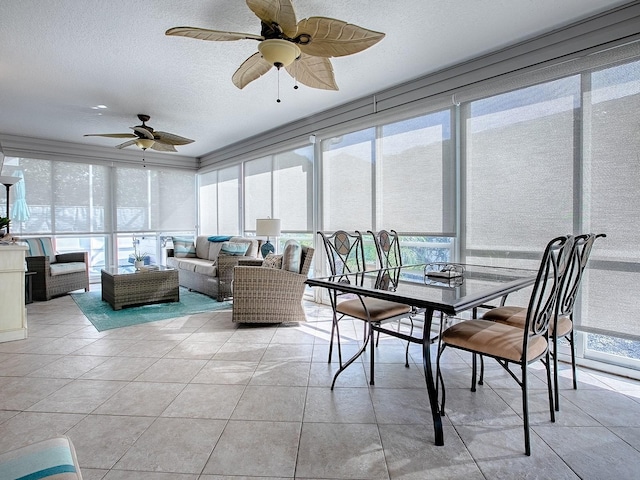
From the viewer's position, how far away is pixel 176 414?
2041mm

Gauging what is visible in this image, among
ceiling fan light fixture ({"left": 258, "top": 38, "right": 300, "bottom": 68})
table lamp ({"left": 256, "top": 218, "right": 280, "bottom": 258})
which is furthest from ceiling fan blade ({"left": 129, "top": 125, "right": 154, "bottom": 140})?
ceiling fan light fixture ({"left": 258, "top": 38, "right": 300, "bottom": 68})

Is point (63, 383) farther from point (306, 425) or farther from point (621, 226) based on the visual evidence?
point (621, 226)

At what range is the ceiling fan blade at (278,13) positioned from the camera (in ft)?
6.21

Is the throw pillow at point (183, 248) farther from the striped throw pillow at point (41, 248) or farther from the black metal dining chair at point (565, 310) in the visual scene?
the black metal dining chair at point (565, 310)

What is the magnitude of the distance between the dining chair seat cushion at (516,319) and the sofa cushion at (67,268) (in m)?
5.83

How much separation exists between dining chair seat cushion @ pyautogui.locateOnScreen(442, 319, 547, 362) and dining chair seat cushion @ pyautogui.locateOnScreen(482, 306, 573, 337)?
0.27 m

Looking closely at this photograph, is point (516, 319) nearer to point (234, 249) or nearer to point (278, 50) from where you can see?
point (278, 50)

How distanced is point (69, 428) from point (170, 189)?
657 cm

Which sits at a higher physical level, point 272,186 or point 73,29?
point 73,29

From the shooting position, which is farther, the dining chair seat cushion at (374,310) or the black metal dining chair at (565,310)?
the dining chair seat cushion at (374,310)

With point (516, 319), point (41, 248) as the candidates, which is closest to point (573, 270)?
point (516, 319)

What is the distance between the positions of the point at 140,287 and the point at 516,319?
14.4ft

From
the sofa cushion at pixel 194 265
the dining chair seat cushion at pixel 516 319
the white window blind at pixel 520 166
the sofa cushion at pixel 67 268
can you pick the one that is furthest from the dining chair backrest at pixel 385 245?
the sofa cushion at pixel 67 268

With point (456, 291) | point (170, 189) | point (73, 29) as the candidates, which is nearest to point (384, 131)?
point (456, 291)
